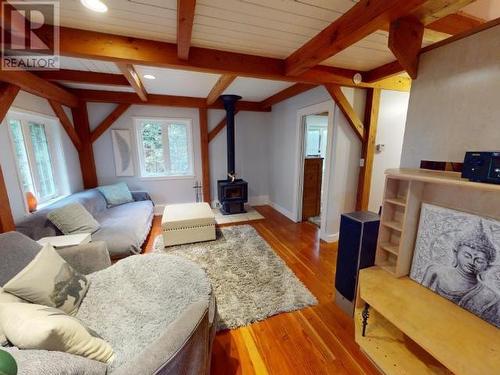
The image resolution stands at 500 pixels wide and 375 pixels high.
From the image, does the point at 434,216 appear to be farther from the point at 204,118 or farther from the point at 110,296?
the point at 204,118

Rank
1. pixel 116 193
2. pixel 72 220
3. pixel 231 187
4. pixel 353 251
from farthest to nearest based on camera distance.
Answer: pixel 231 187, pixel 116 193, pixel 72 220, pixel 353 251

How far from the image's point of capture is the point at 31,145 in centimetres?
274

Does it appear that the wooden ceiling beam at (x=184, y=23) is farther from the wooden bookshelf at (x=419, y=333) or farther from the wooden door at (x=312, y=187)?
the wooden door at (x=312, y=187)

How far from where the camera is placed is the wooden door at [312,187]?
3.85 m

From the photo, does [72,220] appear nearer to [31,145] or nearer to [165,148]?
[31,145]

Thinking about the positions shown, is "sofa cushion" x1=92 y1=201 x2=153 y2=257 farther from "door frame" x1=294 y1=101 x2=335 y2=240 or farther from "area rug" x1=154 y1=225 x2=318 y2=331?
"door frame" x1=294 y1=101 x2=335 y2=240

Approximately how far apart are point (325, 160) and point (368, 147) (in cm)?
57

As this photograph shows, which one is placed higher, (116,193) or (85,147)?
(85,147)

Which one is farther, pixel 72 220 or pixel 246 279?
pixel 72 220

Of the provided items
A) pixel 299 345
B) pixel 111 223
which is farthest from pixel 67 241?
pixel 299 345

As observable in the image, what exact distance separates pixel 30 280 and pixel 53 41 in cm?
168

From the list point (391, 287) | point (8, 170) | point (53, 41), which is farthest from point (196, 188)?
point (391, 287)

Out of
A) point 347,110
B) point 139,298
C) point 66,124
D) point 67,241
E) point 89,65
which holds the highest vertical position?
point 89,65

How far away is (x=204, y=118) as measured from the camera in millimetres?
4305
